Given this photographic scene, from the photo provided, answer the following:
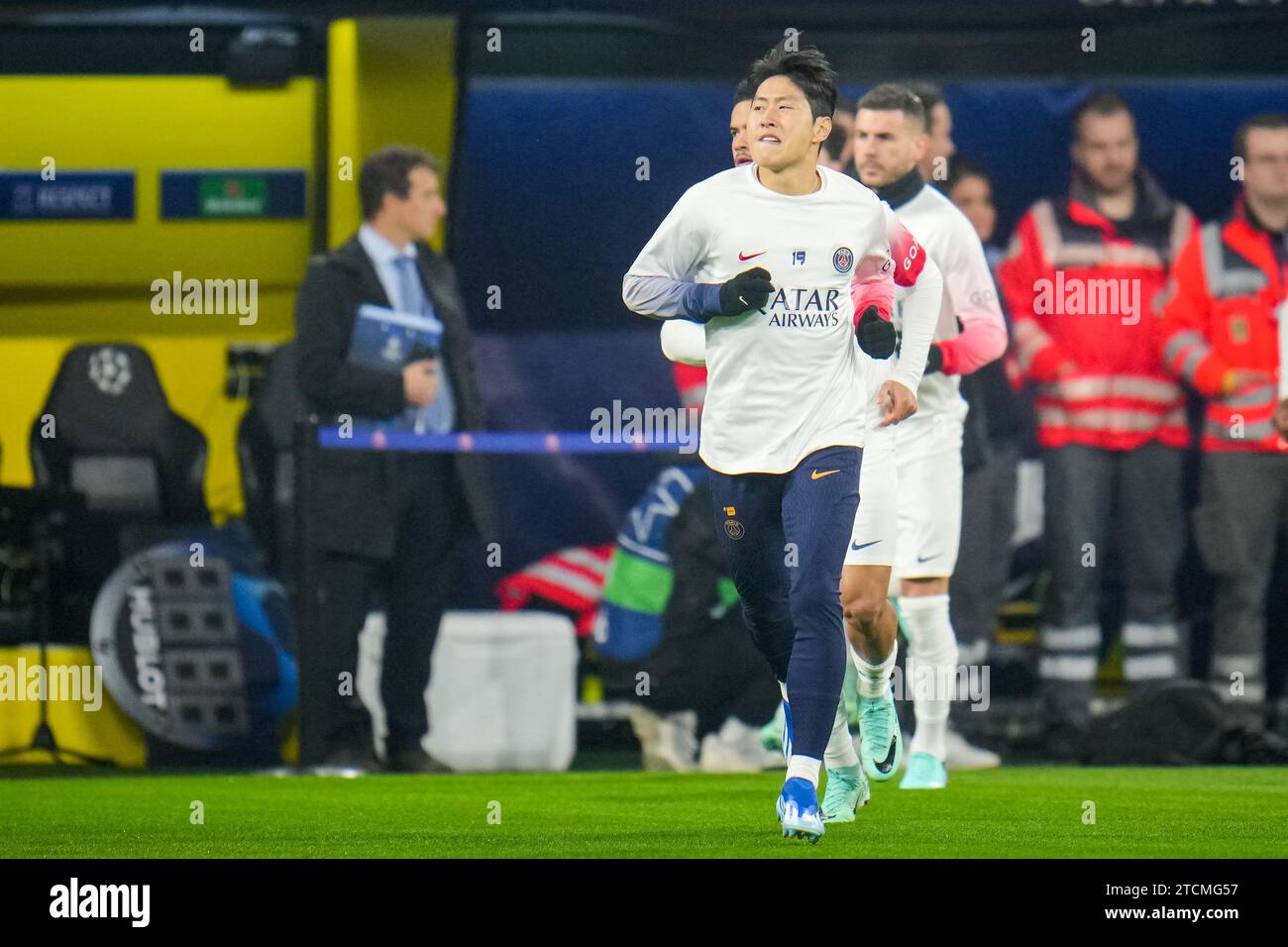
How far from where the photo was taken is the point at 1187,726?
10398mm

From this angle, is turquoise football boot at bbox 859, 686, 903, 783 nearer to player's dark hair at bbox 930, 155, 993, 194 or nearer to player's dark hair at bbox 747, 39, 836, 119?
player's dark hair at bbox 747, 39, 836, 119

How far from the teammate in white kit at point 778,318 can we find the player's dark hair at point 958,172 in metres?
4.17

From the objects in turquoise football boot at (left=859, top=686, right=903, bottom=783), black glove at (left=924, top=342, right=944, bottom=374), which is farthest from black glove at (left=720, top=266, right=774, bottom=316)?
black glove at (left=924, top=342, right=944, bottom=374)

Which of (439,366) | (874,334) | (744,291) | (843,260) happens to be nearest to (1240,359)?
(439,366)

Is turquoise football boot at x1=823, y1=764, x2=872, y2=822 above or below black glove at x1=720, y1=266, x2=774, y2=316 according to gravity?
below

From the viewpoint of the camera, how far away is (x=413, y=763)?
32.9 feet

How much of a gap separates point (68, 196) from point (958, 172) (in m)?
3.91

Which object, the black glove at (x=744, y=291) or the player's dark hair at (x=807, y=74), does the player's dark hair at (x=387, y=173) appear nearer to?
the player's dark hair at (x=807, y=74)

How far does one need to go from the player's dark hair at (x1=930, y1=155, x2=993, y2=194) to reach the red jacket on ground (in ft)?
1.23

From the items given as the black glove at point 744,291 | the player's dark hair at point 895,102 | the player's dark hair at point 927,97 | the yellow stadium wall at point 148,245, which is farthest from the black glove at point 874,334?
the yellow stadium wall at point 148,245

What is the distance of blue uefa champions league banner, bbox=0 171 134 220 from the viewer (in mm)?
11906

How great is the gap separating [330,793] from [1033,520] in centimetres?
394

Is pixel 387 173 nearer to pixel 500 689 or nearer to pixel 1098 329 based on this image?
pixel 500 689
